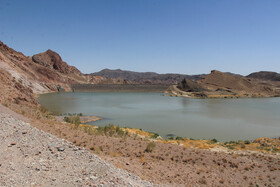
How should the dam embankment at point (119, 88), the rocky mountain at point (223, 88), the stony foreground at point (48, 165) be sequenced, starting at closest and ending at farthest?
the stony foreground at point (48, 165), the rocky mountain at point (223, 88), the dam embankment at point (119, 88)

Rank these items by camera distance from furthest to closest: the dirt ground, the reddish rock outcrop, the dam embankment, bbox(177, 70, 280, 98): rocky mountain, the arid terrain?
the reddish rock outcrop < the dam embankment < bbox(177, 70, 280, 98): rocky mountain < the dirt ground < the arid terrain

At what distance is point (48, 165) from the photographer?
17.1 feet

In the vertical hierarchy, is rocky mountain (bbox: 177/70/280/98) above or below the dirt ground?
above

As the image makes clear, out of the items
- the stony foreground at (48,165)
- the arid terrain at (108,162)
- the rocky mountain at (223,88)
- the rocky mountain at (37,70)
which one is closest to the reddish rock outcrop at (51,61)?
the rocky mountain at (37,70)

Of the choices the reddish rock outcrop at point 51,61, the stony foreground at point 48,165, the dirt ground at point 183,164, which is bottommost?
the dirt ground at point 183,164

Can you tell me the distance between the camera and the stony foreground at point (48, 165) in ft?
15.0

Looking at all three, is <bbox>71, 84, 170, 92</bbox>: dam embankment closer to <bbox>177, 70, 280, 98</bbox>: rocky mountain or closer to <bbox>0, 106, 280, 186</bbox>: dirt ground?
<bbox>177, 70, 280, 98</bbox>: rocky mountain

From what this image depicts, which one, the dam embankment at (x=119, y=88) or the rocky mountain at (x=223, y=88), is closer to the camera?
the rocky mountain at (x=223, y=88)

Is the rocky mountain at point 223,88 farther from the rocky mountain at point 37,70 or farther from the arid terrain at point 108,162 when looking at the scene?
the arid terrain at point 108,162

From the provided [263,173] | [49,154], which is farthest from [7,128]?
[263,173]

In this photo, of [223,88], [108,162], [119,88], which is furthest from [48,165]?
[119,88]

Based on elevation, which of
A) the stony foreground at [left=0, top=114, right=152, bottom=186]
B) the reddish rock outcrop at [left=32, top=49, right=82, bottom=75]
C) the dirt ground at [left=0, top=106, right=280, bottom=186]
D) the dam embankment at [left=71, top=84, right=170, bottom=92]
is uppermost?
the reddish rock outcrop at [left=32, top=49, right=82, bottom=75]

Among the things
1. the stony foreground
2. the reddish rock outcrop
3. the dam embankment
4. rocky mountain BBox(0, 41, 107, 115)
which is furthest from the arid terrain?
the reddish rock outcrop

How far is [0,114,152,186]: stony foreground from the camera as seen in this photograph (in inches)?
180
